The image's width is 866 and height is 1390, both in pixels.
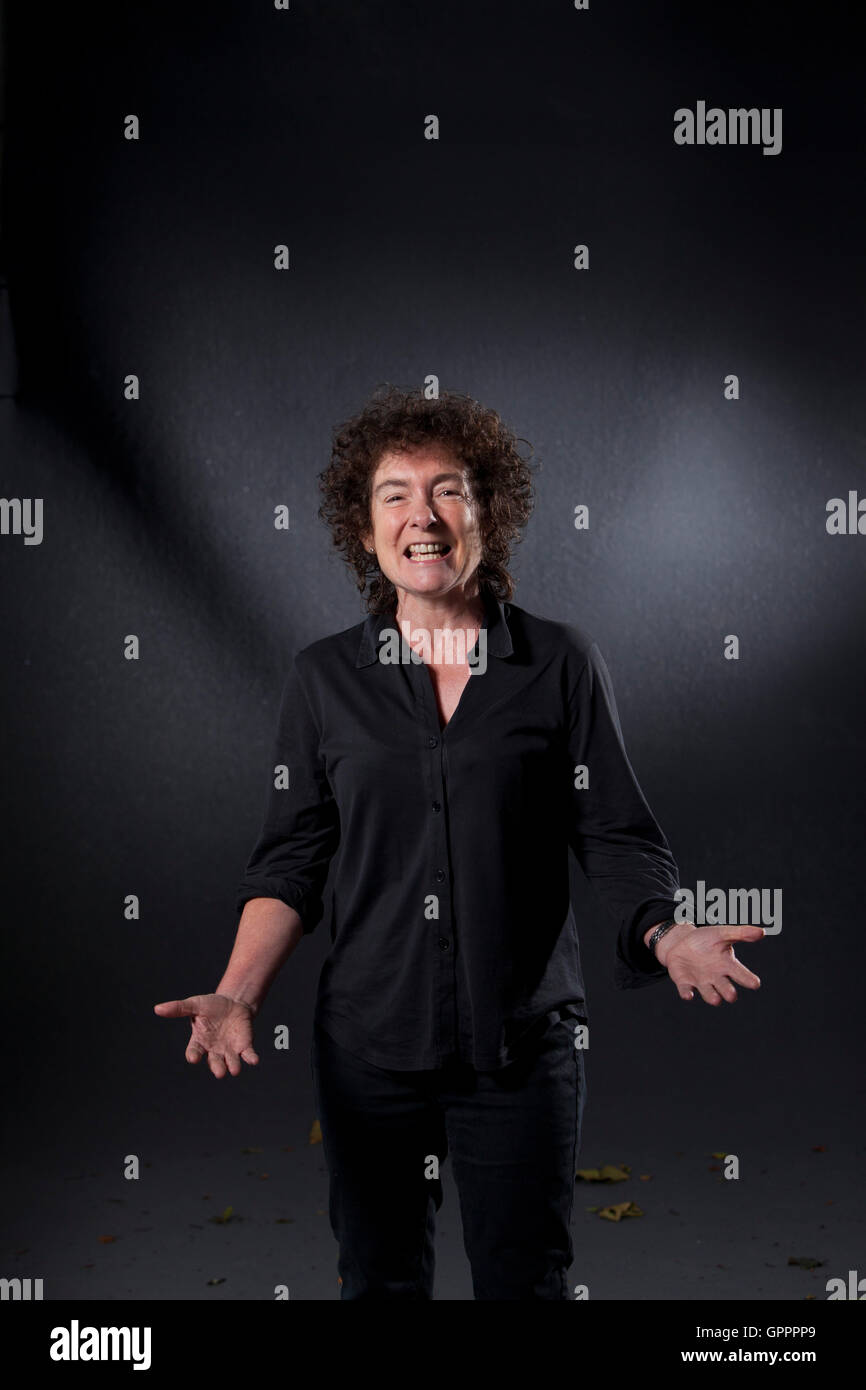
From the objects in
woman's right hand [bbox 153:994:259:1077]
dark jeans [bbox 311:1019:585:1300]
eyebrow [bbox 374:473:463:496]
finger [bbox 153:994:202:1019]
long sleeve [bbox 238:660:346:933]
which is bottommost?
dark jeans [bbox 311:1019:585:1300]

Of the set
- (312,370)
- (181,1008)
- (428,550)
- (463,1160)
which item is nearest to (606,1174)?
(463,1160)

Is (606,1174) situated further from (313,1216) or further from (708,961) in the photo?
(708,961)

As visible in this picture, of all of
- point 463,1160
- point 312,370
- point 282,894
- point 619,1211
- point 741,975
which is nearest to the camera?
point 741,975

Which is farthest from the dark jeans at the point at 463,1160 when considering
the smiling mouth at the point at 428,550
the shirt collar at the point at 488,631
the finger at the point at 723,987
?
the smiling mouth at the point at 428,550

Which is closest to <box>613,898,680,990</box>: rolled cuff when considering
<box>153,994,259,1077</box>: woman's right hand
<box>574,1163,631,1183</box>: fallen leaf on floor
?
<box>153,994,259,1077</box>: woman's right hand

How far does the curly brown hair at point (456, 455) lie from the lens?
1898mm

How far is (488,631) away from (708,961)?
20.7 inches

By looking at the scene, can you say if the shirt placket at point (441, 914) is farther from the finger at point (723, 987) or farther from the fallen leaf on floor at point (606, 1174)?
the fallen leaf on floor at point (606, 1174)

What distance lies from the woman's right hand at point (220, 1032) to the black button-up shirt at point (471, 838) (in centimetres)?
12

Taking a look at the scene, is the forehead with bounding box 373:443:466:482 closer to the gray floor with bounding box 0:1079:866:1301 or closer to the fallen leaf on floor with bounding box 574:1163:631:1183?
the gray floor with bounding box 0:1079:866:1301

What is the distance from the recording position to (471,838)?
Answer: 1744 millimetres

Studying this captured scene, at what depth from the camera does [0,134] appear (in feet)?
11.8

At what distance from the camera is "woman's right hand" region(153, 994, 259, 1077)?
172 cm

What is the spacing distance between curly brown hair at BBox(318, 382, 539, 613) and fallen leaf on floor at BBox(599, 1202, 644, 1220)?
5.90ft
